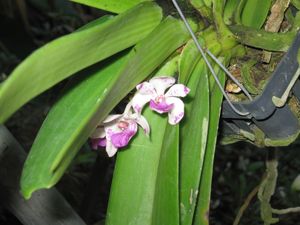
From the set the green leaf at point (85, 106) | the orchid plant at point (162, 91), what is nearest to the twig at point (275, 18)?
the orchid plant at point (162, 91)

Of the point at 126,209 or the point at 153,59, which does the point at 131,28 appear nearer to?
the point at 153,59

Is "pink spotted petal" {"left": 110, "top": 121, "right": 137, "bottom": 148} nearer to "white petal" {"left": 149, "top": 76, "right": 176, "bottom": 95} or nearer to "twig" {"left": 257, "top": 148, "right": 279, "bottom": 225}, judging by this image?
"white petal" {"left": 149, "top": 76, "right": 176, "bottom": 95}

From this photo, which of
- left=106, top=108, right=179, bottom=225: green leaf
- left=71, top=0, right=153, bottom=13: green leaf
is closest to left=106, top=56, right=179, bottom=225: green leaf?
left=106, top=108, right=179, bottom=225: green leaf

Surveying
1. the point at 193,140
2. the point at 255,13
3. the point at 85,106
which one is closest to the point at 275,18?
the point at 255,13

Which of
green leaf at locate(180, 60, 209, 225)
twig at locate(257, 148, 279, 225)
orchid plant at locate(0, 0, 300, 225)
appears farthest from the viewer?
twig at locate(257, 148, 279, 225)

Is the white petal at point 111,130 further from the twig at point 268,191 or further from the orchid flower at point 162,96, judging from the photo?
the twig at point 268,191

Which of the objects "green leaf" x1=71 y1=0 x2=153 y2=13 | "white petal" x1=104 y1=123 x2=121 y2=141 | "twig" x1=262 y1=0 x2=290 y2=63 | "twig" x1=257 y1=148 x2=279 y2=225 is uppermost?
"green leaf" x1=71 y1=0 x2=153 y2=13

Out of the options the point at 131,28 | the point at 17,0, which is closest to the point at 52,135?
the point at 131,28
